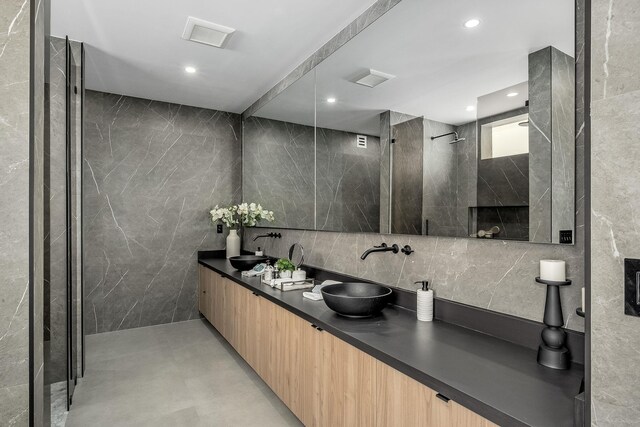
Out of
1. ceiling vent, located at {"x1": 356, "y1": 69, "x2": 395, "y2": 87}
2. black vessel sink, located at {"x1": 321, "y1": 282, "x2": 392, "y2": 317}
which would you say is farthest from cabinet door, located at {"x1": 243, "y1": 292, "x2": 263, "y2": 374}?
ceiling vent, located at {"x1": 356, "y1": 69, "x2": 395, "y2": 87}

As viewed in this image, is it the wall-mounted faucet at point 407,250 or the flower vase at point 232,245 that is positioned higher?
the wall-mounted faucet at point 407,250

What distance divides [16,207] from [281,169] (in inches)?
105

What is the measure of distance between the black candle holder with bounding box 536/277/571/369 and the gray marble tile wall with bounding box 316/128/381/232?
112 centimetres

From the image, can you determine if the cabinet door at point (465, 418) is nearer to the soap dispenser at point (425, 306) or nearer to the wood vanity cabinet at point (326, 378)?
the wood vanity cabinet at point (326, 378)

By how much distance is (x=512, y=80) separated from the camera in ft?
4.98

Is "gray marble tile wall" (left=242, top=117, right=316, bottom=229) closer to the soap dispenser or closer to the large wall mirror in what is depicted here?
the large wall mirror

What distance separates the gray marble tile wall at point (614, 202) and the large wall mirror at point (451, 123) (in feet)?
2.00

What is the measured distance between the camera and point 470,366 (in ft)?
4.16

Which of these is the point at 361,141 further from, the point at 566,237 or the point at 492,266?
the point at 566,237

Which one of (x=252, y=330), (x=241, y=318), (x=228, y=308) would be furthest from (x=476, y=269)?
(x=228, y=308)

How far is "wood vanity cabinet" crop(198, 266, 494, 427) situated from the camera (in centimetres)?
125

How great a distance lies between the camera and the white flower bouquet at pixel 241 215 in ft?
13.4

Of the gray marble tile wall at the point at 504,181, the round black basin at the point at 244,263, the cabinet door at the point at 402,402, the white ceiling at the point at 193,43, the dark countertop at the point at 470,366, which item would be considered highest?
the white ceiling at the point at 193,43

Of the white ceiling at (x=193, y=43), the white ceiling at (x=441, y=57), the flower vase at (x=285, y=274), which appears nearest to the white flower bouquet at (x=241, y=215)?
the flower vase at (x=285, y=274)
